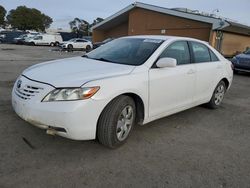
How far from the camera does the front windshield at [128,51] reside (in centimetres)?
385

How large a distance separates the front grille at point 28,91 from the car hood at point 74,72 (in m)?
0.13

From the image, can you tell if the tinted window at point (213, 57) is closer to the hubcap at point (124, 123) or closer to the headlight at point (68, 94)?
the hubcap at point (124, 123)

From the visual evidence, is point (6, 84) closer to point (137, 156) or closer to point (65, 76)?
point (65, 76)

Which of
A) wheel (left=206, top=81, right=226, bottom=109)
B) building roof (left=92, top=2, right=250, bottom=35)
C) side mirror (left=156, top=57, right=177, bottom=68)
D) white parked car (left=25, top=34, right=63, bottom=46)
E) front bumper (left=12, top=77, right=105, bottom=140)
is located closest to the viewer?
front bumper (left=12, top=77, right=105, bottom=140)

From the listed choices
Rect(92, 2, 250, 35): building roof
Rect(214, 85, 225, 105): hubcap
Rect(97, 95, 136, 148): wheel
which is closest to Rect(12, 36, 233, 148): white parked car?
Rect(97, 95, 136, 148): wheel

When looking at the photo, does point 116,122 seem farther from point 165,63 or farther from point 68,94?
point 165,63

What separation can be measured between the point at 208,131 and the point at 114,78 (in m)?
2.09

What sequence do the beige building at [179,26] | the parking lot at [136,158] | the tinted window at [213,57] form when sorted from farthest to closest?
the beige building at [179,26] → the tinted window at [213,57] → the parking lot at [136,158]

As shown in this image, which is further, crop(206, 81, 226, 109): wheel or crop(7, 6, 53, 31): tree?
crop(7, 6, 53, 31): tree

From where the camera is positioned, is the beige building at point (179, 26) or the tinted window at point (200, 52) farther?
the beige building at point (179, 26)

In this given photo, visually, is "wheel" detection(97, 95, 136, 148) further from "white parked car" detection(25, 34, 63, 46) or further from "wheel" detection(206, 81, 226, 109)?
"white parked car" detection(25, 34, 63, 46)

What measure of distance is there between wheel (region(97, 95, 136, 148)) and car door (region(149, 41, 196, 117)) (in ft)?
1.34

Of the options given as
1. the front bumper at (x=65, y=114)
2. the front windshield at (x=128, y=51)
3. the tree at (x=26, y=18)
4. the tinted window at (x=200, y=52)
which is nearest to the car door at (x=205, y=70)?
the tinted window at (x=200, y=52)

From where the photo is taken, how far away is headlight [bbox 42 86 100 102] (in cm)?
290
